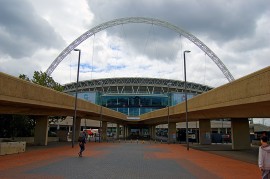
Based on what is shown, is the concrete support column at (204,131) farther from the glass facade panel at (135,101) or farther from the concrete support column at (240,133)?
the glass facade panel at (135,101)

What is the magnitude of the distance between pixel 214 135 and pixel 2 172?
51181 millimetres

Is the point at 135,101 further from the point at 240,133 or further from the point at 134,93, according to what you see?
the point at 240,133

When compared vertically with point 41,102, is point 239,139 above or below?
below

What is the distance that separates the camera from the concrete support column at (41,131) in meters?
38.9

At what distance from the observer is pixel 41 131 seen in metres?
39.3

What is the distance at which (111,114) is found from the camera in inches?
2420

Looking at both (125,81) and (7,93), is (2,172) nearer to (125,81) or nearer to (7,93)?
(7,93)

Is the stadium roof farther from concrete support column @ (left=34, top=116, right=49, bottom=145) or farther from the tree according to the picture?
concrete support column @ (left=34, top=116, right=49, bottom=145)

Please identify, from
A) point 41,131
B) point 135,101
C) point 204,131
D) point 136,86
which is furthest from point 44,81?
point 136,86

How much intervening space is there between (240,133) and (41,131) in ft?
89.2

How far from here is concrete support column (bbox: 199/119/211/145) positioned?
46438 millimetres

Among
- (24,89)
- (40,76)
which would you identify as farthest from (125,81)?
(24,89)

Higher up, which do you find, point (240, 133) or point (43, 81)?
point (43, 81)

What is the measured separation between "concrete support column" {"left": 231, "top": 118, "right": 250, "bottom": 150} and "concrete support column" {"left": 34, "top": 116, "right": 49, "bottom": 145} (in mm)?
25630
